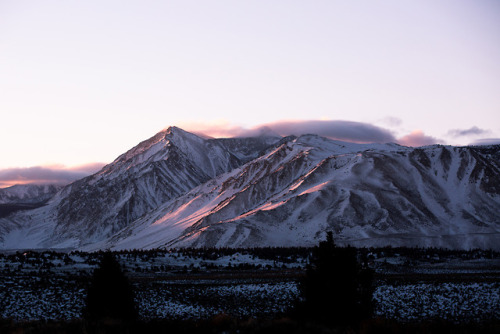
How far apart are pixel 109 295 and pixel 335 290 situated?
→ 9.43 m

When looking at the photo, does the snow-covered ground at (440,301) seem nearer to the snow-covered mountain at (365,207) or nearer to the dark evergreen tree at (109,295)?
the dark evergreen tree at (109,295)

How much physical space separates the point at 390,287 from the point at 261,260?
130 ft

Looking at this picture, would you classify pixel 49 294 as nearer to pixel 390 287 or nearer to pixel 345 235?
pixel 390 287

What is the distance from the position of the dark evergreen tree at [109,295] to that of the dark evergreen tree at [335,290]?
7327 mm

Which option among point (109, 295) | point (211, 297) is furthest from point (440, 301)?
point (109, 295)

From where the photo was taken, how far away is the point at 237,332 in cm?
1479

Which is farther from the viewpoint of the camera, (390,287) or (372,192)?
(372,192)

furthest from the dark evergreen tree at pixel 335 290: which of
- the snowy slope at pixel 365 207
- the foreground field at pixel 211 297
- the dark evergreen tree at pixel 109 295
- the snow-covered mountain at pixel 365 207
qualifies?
the snowy slope at pixel 365 207

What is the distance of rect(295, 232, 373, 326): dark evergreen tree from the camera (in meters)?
18.7

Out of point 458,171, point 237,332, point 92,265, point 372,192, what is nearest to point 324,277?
point 237,332

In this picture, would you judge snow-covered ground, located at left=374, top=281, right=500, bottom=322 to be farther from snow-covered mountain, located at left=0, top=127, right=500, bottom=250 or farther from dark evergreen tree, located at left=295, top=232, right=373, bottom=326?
snow-covered mountain, located at left=0, top=127, right=500, bottom=250

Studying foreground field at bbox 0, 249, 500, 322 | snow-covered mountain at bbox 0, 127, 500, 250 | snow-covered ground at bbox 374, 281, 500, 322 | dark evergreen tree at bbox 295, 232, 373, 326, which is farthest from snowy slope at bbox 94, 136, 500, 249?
dark evergreen tree at bbox 295, 232, 373, 326

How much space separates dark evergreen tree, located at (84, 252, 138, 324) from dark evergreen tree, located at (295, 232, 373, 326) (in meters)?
7.33

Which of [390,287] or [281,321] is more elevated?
[281,321]
